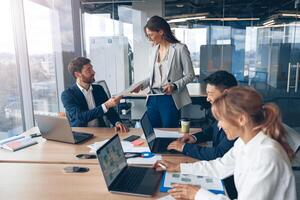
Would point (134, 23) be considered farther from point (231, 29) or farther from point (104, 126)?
point (104, 126)

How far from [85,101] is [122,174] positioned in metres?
1.20

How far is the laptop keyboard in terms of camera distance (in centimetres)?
138

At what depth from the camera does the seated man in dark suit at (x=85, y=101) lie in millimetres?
2422

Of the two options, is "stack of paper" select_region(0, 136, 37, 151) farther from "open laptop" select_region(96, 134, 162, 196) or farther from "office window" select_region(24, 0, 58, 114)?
"office window" select_region(24, 0, 58, 114)

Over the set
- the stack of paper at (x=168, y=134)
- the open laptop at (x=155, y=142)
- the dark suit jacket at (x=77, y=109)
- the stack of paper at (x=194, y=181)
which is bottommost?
the stack of paper at (x=194, y=181)

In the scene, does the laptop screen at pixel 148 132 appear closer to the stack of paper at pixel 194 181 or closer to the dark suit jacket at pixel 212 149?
the dark suit jacket at pixel 212 149

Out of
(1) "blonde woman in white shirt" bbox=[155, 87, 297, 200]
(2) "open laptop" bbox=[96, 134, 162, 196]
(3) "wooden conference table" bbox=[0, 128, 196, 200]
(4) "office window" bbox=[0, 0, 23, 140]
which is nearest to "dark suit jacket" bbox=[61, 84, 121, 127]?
(3) "wooden conference table" bbox=[0, 128, 196, 200]

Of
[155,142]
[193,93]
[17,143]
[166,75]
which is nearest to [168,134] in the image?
[155,142]

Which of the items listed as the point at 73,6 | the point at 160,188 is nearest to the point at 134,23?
the point at 73,6

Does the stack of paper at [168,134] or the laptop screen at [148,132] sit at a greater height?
the laptop screen at [148,132]

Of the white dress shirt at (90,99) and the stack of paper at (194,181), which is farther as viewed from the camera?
the white dress shirt at (90,99)

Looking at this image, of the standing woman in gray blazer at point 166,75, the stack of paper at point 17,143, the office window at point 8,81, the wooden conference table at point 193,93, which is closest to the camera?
the stack of paper at point 17,143

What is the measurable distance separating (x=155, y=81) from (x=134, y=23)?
9.78 feet

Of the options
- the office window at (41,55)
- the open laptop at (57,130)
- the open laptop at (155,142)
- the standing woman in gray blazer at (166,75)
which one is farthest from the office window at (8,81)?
Result: the open laptop at (155,142)
